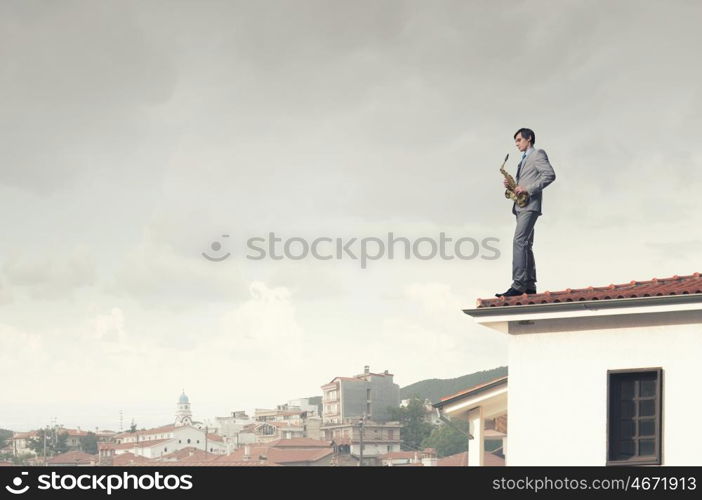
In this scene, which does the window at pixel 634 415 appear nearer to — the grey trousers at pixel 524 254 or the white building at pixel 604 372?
the white building at pixel 604 372

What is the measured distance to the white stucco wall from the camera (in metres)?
19.0

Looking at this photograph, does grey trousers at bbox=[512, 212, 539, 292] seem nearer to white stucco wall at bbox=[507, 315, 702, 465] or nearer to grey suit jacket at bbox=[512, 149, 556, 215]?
grey suit jacket at bbox=[512, 149, 556, 215]

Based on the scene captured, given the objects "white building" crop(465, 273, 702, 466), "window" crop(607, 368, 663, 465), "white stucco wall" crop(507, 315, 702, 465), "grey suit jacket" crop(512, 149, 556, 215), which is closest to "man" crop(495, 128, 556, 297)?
"grey suit jacket" crop(512, 149, 556, 215)

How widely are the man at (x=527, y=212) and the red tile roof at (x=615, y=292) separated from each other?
0.59 meters

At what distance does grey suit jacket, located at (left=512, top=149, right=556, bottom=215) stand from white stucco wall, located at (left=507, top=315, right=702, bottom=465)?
251 centimetres

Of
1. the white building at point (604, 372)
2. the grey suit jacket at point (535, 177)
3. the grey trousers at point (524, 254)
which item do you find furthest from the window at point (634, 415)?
the grey suit jacket at point (535, 177)

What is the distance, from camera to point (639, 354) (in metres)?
19.5

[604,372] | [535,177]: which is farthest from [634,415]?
[535,177]

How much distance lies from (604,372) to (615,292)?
1.39 meters

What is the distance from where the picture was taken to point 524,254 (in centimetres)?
2161

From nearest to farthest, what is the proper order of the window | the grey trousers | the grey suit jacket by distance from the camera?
the window
the grey trousers
the grey suit jacket

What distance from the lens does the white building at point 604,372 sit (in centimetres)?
1903
